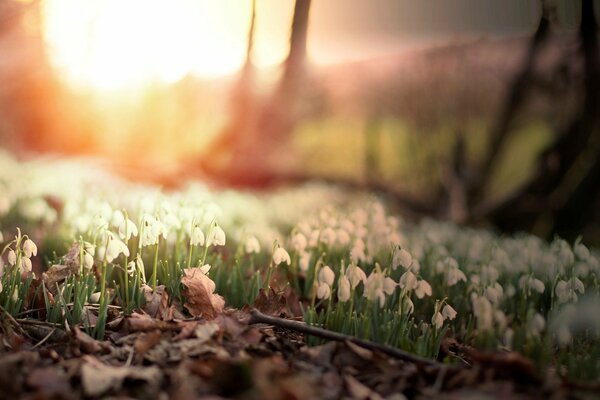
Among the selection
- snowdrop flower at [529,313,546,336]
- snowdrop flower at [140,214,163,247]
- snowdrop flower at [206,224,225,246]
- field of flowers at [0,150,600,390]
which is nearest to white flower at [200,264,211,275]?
field of flowers at [0,150,600,390]

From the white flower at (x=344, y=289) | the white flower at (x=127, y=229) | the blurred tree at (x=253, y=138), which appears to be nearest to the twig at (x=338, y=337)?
the white flower at (x=344, y=289)

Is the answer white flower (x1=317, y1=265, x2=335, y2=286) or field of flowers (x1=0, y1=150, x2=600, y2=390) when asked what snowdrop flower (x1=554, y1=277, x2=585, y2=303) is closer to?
field of flowers (x1=0, y1=150, x2=600, y2=390)

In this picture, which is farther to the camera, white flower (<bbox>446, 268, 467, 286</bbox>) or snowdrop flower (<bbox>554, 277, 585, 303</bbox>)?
white flower (<bbox>446, 268, 467, 286</bbox>)

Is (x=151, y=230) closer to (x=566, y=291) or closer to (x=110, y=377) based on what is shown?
(x=110, y=377)

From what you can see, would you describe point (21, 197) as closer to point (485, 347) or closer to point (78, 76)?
point (485, 347)

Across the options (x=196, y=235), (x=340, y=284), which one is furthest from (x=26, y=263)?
(x=340, y=284)

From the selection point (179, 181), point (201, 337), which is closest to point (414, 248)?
point (201, 337)

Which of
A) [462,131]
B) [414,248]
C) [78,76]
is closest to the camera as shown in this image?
[414,248]
